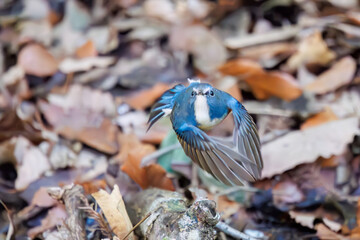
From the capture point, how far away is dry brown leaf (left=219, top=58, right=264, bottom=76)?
10.1ft

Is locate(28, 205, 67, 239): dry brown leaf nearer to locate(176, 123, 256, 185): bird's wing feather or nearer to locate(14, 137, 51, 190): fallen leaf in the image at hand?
locate(14, 137, 51, 190): fallen leaf

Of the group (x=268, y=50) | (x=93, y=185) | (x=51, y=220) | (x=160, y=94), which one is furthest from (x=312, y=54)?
(x=51, y=220)

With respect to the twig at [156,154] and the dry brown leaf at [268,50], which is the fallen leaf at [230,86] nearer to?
the dry brown leaf at [268,50]

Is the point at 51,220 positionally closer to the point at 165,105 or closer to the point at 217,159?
the point at 165,105

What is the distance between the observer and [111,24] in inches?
152

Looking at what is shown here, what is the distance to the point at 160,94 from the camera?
10.2ft

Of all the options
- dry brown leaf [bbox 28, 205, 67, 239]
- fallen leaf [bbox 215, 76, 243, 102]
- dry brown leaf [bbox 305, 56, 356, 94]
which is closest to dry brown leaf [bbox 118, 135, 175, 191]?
dry brown leaf [bbox 28, 205, 67, 239]

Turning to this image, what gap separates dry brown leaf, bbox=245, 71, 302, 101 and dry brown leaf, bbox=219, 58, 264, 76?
0.18 feet

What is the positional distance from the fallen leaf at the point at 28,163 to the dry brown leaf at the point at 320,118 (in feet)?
4.95

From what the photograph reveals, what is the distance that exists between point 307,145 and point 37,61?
2.01 m

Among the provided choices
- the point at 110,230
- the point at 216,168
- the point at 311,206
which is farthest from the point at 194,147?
the point at 311,206

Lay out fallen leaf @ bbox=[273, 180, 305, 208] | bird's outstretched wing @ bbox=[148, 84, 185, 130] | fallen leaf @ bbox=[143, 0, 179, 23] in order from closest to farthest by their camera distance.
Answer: bird's outstretched wing @ bbox=[148, 84, 185, 130] → fallen leaf @ bbox=[273, 180, 305, 208] → fallen leaf @ bbox=[143, 0, 179, 23]

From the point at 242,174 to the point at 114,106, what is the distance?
65.2 inches

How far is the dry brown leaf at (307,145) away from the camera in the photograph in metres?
2.45
